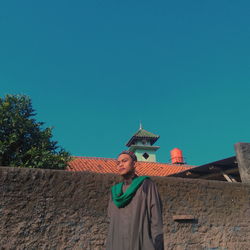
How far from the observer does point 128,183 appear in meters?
2.67

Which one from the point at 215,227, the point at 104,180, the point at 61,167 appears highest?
the point at 61,167

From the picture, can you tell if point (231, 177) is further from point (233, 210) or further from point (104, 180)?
point (104, 180)

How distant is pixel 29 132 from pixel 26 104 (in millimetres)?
870

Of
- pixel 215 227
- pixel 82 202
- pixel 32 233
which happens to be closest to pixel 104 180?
pixel 82 202

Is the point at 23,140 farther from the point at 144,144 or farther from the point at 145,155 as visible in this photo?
the point at 144,144

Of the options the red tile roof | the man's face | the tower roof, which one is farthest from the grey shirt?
the tower roof

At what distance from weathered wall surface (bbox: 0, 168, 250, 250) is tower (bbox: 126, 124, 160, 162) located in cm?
2398

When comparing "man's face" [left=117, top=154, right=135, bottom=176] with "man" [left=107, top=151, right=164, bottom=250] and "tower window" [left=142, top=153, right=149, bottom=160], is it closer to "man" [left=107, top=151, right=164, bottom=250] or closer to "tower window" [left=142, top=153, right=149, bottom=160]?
"man" [left=107, top=151, right=164, bottom=250]

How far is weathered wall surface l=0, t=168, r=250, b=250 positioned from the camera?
13.9 feet

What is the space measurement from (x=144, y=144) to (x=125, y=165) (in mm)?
29423

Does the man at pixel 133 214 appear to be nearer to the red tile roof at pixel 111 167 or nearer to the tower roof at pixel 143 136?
the red tile roof at pixel 111 167

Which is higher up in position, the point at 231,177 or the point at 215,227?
the point at 231,177

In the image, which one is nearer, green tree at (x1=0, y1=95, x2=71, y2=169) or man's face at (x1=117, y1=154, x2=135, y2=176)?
man's face at (x1=117, y1=154, x2=135, y2=176)

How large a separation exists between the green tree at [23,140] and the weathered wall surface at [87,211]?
226cm
